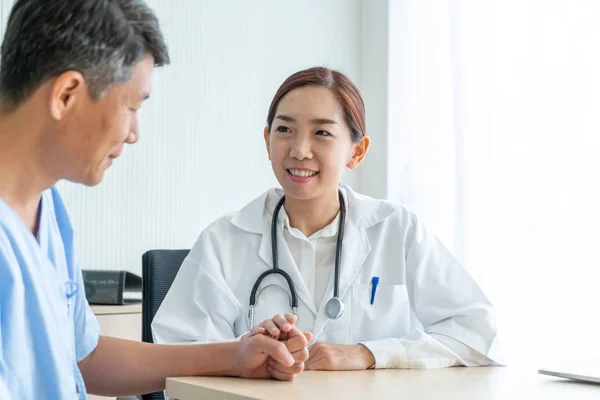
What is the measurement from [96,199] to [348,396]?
204 centimetres

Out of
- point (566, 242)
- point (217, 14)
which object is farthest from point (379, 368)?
point (217, 14)

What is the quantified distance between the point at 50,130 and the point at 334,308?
0.90 m

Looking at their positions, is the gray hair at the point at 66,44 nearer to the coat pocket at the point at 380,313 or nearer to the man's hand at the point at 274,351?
the man's hand at the point at 274,351

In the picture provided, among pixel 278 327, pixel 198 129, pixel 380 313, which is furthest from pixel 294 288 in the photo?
pixel 198 129

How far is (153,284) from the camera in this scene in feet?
6.28

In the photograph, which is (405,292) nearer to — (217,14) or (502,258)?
(502,258)

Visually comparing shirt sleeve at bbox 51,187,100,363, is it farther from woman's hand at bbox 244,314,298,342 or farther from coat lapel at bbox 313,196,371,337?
coat lapel at bbox 313,196,371,337

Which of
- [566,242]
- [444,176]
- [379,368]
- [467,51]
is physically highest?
[467,51]

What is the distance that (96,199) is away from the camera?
2984mm

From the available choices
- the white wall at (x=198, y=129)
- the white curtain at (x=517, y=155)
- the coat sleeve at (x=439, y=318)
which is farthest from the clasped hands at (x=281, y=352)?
the white wall at (x=198, y=129)

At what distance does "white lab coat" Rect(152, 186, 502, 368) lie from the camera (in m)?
1.73

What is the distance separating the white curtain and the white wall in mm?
608

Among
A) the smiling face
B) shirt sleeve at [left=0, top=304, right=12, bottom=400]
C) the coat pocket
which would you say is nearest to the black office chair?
the smiling face

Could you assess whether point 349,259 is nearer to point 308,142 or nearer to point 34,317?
point 308,142
